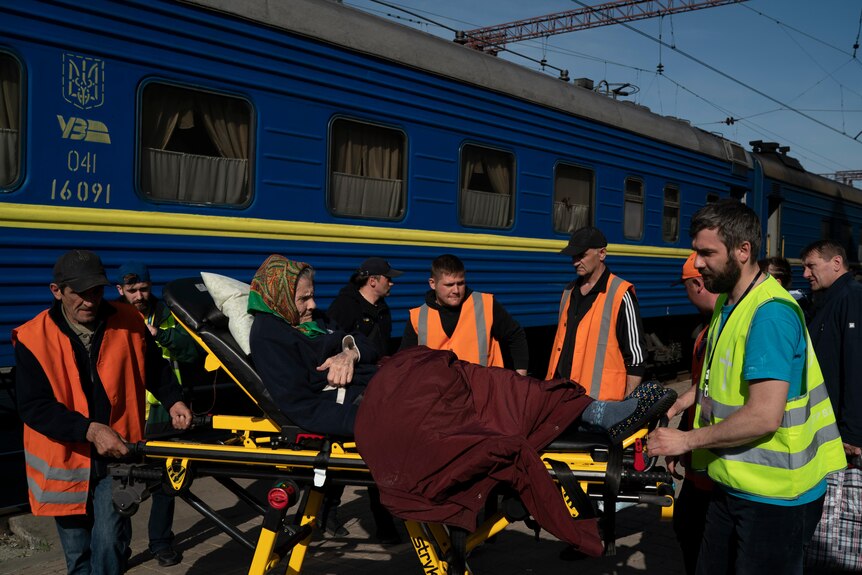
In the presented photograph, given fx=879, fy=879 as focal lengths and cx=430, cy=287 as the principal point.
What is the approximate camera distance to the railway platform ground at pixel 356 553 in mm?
4633

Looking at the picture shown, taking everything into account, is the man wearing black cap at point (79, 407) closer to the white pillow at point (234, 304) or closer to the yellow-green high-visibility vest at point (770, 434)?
the white pillow at point (234, 304)

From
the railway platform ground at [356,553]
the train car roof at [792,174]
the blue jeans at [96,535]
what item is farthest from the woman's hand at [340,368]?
the train car roof at [792,174]

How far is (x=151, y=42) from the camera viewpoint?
5500mm

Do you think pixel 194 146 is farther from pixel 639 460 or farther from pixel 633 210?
pixel 633 210

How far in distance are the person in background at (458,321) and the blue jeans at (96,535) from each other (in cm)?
196

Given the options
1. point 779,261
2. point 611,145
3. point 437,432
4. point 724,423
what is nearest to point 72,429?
point 437,432

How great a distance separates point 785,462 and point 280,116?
448cm

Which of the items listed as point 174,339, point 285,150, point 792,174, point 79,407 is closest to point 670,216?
point 792,174

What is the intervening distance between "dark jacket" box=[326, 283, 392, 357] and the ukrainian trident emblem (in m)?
1.89

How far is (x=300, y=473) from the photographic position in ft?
11.2

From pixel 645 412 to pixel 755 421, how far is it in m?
0.56

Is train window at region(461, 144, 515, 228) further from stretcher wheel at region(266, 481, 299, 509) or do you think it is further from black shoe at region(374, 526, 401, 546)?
stretcher wheel at region(266, 481, 299, 509)

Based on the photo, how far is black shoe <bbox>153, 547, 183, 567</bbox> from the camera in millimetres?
4684

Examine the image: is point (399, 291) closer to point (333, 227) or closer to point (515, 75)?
point (333, 227)
